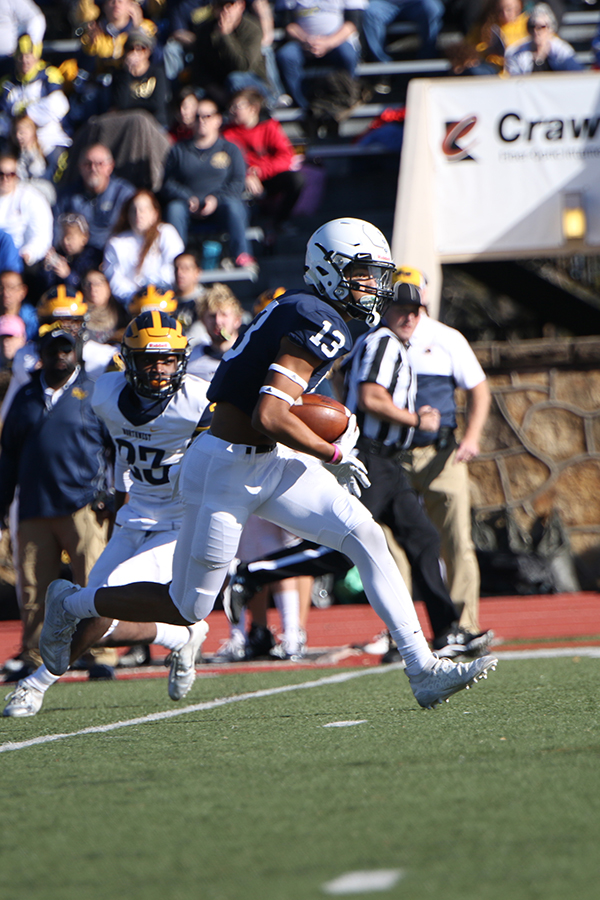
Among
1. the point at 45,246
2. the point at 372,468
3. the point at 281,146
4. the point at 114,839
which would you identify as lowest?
the point at 114,839

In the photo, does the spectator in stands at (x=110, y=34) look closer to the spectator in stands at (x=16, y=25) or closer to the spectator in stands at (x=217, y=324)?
the spectator in stands at (x=16, y=25)

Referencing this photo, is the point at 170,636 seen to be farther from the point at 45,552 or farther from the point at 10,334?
the point at 10,334

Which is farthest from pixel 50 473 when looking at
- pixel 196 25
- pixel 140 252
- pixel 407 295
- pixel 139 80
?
pixel 196 25

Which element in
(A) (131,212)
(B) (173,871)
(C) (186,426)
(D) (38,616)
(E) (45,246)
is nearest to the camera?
(B) (173,871)

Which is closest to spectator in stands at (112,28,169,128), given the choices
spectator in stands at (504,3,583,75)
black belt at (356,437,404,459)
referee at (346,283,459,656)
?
spectator in stands at (504,3,583,75)

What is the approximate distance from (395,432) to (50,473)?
1880mm

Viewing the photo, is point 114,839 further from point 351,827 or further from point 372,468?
→ point 372,468

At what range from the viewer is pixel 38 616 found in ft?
20.6

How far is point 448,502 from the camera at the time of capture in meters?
6.70

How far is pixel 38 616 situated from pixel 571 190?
18.7 feet

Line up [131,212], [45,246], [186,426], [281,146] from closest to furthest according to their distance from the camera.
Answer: [186,426], [131,212], [45,246], [281,146]

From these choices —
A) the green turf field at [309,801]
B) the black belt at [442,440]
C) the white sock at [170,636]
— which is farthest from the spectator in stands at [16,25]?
the green turf field at [309,801]

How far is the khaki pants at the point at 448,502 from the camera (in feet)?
21.8

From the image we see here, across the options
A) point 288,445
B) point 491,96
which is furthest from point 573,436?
point 288,445
